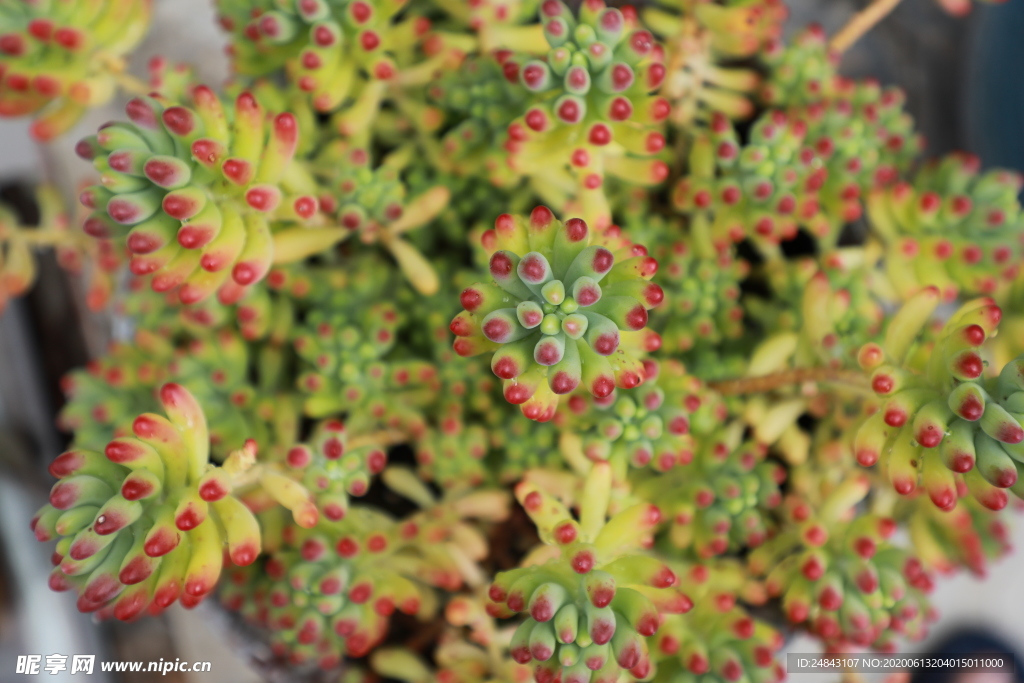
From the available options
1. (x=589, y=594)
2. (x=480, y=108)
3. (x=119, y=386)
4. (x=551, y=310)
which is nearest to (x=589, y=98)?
(x=480, y=108)

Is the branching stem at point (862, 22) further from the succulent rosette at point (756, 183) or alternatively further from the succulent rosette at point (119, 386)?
the succulent rosette at point (119, 386)

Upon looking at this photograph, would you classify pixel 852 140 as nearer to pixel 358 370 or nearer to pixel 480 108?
pixel 480 108

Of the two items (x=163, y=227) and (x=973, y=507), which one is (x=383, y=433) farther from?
(x=973, y=507)

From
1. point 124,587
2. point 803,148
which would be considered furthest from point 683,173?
point 124,587

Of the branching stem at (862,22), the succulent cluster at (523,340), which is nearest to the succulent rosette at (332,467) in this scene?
the succulent cluster at (523,340)

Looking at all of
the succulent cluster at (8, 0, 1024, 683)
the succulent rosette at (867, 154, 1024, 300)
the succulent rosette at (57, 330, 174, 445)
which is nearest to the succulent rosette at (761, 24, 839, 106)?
the succulent cluster at (8, 0, 1024, 683)

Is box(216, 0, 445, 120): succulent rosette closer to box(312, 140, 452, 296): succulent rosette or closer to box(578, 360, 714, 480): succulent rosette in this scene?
box(312, 140, 452, 296): succulent rosette

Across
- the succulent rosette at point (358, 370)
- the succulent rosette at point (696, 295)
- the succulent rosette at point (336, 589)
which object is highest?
the succulent rosette at point (696, 295)
